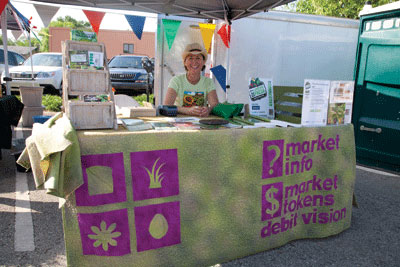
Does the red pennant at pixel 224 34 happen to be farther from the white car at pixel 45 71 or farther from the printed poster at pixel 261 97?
the white car at pixel 45 71

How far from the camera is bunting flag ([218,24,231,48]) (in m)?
5.24

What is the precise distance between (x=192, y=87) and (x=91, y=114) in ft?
6.34

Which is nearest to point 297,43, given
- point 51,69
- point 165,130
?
point 165,130

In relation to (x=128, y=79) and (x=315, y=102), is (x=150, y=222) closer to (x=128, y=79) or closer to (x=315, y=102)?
(x=315, y=102)

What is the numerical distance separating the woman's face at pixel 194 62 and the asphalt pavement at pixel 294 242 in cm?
211

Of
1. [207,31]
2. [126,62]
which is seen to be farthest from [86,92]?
[126,62]

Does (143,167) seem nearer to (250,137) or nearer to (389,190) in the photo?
(250,137)

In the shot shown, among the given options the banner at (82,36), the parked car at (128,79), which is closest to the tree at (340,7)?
the parked car at (128,79)

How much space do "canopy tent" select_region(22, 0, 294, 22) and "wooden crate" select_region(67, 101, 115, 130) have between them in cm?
296

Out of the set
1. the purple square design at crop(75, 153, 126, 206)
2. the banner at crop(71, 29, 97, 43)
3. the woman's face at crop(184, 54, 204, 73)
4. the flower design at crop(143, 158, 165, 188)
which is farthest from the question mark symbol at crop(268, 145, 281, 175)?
the woman's face at crop(184, 54, 204, 73)

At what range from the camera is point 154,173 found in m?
2.00

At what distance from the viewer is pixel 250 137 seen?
2275 millimetres

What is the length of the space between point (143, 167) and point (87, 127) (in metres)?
0.45

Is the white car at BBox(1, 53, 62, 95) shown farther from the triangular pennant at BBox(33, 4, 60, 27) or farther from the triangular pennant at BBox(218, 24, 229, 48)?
the triangular pennant at BBox(218, 24, 229, 48)
